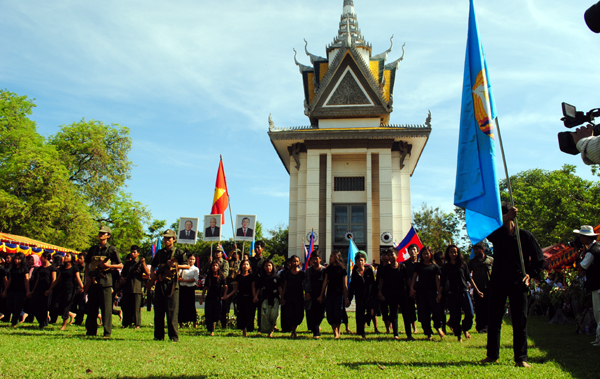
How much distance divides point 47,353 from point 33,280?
18.9 ft

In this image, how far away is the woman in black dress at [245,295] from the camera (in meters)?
9.39

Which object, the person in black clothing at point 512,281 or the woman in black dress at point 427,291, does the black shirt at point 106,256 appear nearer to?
the woman in black dress at point 427,291

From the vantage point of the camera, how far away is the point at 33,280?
35.6 ft

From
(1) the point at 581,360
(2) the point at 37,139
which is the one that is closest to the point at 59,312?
(1) the point at 581,360

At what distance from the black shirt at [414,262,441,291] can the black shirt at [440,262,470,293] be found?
158mm

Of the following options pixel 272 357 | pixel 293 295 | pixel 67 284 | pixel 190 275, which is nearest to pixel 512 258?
pixel 272 357

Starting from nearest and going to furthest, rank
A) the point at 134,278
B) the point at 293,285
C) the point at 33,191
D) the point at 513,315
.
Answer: the point at 513,315 → the point at 293,285 → the point at 134,278 → the point at 33,191

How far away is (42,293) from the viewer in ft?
32.0

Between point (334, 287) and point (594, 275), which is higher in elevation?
point (594, 275)

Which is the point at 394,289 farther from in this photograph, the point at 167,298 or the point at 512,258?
the point at 167,298

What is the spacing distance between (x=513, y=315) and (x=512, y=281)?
405mm

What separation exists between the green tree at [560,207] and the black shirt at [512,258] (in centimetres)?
2995

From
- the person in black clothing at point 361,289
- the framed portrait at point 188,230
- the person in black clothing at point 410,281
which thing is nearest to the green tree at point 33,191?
the framed portrait at point 188,230

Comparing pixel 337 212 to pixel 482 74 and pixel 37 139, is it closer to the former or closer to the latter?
pixel 37 139
